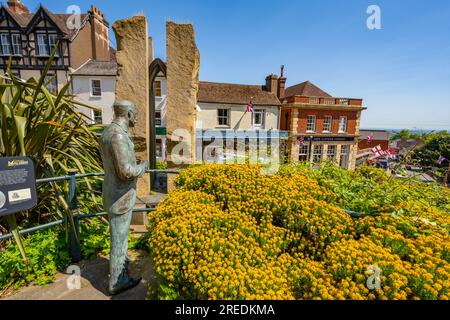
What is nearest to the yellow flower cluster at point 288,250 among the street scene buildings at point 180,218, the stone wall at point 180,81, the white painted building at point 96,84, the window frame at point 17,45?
the street scene buildings at point 180,218

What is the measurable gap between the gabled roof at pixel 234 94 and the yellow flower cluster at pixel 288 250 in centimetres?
1695

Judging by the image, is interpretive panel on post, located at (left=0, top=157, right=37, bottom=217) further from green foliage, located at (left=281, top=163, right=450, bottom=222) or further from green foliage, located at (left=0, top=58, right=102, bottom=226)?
green foliage, located at (left=281, top=163, right=450, bottom=222)

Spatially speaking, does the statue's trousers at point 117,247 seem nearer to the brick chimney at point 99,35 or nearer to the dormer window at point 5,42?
the brick chimney at point 99,35

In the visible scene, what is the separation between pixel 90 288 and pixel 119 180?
143 cm

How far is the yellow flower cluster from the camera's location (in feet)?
5.15

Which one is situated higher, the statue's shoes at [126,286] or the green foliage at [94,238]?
the green foliage at [94,238]

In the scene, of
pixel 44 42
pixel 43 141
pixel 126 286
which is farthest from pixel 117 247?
pixel 44 42

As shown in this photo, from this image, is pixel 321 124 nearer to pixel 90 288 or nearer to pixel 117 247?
pixel 117 247

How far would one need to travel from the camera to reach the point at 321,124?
21609 mm

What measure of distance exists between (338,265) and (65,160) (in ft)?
12.4

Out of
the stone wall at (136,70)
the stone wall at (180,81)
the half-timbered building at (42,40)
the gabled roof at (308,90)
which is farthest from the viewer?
the gabled roof at (308,90)

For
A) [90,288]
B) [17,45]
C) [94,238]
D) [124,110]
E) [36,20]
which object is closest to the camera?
[124,110]

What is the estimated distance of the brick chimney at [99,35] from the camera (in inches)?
731

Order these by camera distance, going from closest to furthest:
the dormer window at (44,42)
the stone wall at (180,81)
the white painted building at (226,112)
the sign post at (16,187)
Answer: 1. the sign post at (16,187)
2. the stone wall at (180,81)
3. the dormer window at (44,42)
4. the white painted building at (226,112)
